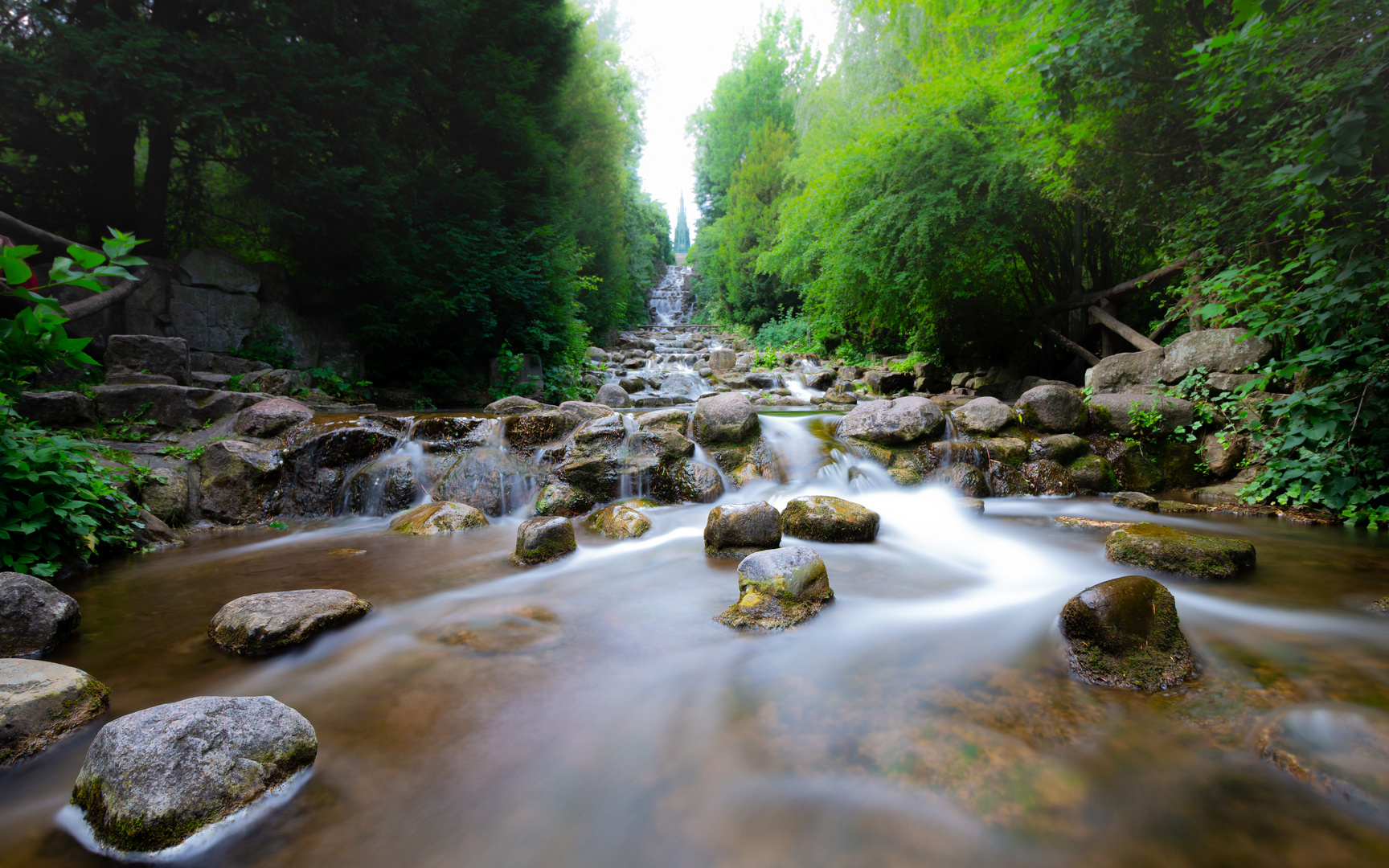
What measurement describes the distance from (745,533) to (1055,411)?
4952 millimetres

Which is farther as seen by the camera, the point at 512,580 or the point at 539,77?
the point at 539,77

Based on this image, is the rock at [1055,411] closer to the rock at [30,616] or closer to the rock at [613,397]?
the rock at [613,397]

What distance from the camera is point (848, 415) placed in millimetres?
7598

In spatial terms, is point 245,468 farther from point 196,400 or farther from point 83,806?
point 83,806

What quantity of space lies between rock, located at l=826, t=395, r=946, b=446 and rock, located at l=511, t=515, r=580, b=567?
4.18 meters

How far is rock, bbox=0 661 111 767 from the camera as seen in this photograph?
196cm

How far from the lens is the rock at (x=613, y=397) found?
39.5 feet

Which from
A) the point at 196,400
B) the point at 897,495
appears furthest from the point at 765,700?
the point at 196,400

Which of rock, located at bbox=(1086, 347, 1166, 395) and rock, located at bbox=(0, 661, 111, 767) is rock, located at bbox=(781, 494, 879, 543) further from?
rock, located at bbox=(1086, 347, 1166, 395)

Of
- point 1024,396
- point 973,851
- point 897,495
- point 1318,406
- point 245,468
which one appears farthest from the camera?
point 1024,396

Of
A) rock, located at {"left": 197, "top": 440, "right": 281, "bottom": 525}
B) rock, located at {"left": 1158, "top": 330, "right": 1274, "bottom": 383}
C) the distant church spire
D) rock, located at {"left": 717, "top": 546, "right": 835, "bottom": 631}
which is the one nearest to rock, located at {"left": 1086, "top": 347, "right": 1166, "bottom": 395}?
rock, located at {"left": 1158, "top": 330, "right": 1274, "bottom": 383}

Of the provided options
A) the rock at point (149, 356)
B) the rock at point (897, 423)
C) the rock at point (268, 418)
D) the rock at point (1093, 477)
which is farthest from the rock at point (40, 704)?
the rock at point (1093, 477)

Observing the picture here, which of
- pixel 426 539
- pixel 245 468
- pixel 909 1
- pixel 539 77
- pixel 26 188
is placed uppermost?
pixel 909 1

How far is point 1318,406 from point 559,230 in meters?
12.2
